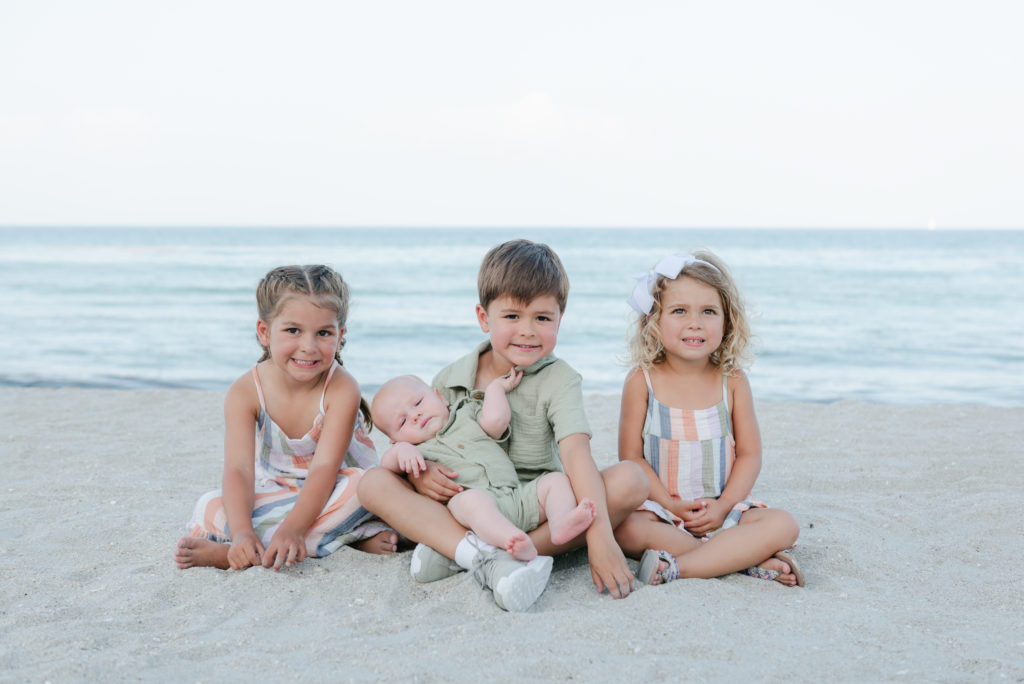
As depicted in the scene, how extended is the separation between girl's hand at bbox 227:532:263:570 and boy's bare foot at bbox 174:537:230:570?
0.05 m

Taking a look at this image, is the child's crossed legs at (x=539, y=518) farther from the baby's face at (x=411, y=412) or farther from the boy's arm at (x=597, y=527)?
the baby's face at (x=411, y=412)

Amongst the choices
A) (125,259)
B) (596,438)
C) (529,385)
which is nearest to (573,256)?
(125,259)

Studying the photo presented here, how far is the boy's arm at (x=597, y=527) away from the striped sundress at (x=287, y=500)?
88 cm

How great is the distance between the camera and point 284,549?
3.29 metres

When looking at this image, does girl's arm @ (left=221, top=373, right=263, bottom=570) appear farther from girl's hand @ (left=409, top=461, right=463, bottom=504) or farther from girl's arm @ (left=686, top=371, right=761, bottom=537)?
girl's arm @ (left=686, top=371, right=761, bottom=537)

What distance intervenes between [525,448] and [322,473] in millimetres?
822

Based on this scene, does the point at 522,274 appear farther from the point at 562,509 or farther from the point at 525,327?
the point at 562,509

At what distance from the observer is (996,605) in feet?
10.1

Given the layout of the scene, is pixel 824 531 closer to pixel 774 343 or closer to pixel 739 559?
pixel 739 559

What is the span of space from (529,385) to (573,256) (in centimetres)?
3779

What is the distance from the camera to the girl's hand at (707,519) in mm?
3439

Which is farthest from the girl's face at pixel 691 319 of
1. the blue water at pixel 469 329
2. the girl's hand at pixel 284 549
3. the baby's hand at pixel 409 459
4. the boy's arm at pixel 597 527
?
the blue water at pixel 469 329

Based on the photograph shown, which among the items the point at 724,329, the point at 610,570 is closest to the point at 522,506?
the point at 610,570

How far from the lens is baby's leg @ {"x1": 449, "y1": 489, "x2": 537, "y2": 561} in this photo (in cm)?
297
